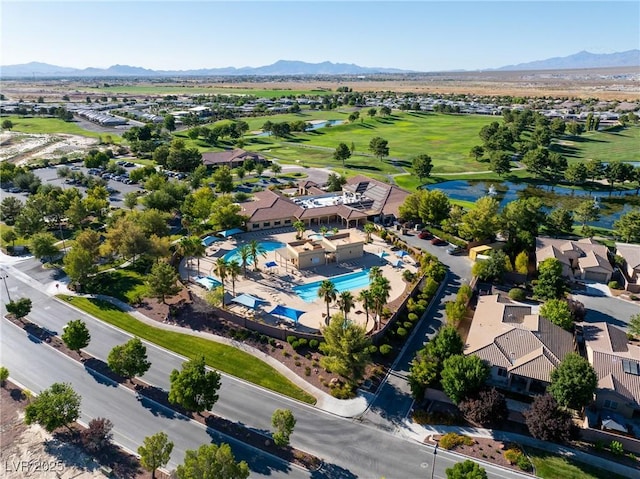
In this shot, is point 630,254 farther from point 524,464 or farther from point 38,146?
point 38,146

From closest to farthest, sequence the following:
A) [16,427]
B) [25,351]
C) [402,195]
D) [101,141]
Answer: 1. [16,427]
2. [25,351]
3. [402,195]
4. [101,141]

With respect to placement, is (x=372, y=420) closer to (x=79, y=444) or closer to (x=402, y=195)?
(x=79, y=444)

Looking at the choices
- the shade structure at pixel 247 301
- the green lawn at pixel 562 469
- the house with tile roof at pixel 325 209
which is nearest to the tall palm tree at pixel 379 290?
the shade structure at pixel 247 301

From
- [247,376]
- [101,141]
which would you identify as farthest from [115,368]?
[101,141]

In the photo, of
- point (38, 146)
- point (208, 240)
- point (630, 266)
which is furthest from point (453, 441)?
point (38, 146)

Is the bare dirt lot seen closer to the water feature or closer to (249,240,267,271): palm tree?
(249,240,267,271): palm tree

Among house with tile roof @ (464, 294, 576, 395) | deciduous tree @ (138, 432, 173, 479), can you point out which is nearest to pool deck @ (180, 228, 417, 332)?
house with tile roof @ (464, 294, 576, 395)
